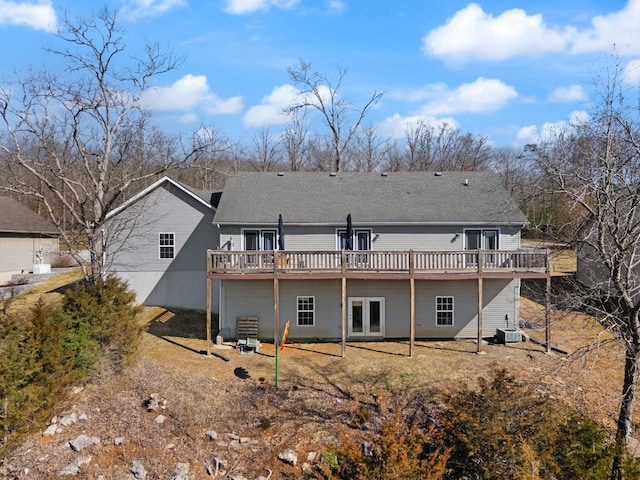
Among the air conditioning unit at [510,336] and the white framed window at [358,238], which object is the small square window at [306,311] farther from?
the air conditioning unit at [510,336]

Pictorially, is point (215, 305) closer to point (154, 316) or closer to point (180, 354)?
point (154, 316)

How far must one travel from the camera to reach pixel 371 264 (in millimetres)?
17516

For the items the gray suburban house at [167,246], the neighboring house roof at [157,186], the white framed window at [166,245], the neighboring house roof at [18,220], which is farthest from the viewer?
the neighboring house roof at [18,220]

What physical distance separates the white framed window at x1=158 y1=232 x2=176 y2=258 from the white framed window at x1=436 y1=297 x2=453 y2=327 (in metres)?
12.5

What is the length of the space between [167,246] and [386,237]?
407 inches

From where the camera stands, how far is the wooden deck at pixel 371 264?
16797 millimetres

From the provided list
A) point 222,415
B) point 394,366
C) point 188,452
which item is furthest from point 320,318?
point 188,452

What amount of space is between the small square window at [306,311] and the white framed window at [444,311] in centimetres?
542

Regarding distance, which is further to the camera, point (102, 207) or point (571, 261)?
point (571, 261)


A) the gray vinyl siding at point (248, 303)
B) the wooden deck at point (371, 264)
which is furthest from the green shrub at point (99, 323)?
the gray vinyl siding at point (248, 303)

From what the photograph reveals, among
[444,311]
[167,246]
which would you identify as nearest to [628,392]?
[444,311]

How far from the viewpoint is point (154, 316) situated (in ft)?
65.3

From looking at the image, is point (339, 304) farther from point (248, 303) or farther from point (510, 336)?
point (510, 336)

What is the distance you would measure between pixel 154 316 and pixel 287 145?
33.1 meters
